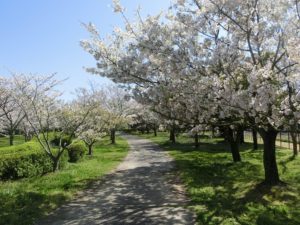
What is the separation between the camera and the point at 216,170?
18781mm

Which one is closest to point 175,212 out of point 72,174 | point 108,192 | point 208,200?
point 208,200

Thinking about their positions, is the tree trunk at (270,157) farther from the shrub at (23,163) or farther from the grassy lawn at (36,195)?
the shrub at (23,163)

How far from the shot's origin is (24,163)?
16312 millimetres

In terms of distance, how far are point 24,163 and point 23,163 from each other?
0.08 metres

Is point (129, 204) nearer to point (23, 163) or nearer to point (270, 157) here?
point (270, 157)

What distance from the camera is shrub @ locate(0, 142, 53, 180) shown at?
1559cm

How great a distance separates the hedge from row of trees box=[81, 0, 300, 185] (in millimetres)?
5789

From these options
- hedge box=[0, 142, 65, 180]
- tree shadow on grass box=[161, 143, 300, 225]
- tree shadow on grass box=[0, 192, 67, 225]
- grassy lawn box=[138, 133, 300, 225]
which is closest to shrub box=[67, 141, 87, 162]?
hedge box=[0, 142, 65, 180]

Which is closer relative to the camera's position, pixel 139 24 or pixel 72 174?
pixel 139 24

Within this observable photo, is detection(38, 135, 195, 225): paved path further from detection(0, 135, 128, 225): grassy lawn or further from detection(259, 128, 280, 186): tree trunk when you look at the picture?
detection(259, 128, 280, 186): tree trunk

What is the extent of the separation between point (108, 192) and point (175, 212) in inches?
141

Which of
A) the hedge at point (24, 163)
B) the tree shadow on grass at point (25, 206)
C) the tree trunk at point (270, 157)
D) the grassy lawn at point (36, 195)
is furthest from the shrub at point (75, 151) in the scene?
the tree trunk at point (270, 157)

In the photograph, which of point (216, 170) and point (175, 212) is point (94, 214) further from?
point (216, 170)

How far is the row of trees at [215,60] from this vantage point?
32.4 feet
